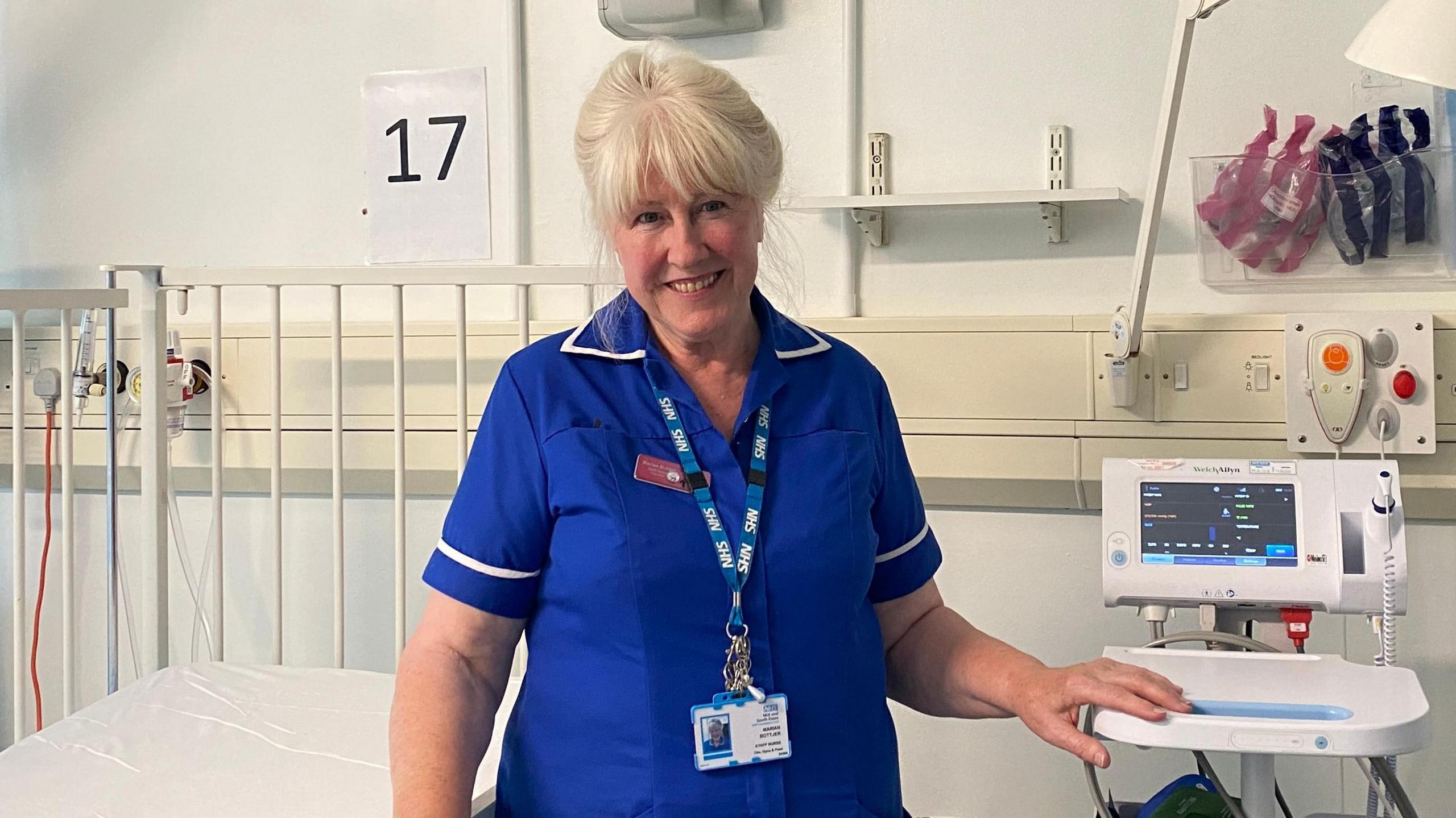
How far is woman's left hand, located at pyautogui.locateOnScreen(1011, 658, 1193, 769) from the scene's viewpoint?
44.8 inches

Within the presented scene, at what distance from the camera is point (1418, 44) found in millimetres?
1244

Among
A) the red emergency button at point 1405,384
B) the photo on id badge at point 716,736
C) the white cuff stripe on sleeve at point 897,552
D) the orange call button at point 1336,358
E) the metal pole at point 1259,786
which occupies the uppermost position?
the orange call button at point 1336,358

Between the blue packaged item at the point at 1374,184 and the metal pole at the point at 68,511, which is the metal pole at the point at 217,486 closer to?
the metal pole at the point at 68,511

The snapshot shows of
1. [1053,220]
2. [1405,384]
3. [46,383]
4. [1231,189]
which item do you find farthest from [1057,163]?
[46,383]

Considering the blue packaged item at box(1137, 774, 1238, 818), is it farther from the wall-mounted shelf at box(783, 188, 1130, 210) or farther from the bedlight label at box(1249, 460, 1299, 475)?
the wall-mounted shelf at box(783, 188, 1130, 210)

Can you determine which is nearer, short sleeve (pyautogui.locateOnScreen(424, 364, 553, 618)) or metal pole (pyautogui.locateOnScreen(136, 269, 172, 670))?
short sleeve (pyautogui.locateOnScreen(424, 364, 553, 618))

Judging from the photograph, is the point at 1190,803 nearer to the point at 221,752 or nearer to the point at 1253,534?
the point at 1253,534

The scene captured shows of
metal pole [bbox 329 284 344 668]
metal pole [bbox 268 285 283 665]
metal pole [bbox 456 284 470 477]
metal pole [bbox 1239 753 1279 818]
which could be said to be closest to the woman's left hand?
metal pole [bbox 1239 753 1279 818]

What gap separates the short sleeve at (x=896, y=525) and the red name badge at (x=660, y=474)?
261 mm

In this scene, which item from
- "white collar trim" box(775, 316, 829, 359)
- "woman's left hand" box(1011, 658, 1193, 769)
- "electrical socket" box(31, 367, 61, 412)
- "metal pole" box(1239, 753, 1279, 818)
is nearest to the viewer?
"woman's left hand" box(1011, 658, 1193, 769)

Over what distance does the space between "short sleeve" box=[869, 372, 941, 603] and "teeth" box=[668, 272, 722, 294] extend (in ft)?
0.87

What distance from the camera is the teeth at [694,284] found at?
1.28 metres

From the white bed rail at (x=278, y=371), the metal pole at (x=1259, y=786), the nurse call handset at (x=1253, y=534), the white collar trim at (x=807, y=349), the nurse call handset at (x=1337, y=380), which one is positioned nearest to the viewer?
the metal pole at (x=1259, y=786)

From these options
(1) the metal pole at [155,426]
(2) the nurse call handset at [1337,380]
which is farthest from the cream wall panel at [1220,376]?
(1) the metal pole at [155,426]
